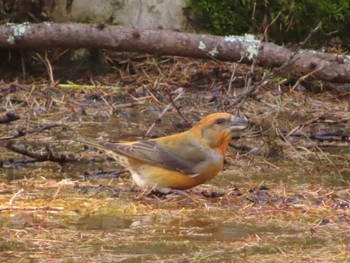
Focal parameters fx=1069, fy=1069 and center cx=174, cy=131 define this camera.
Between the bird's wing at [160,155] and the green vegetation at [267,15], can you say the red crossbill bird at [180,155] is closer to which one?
the bird's wing at [160,155]

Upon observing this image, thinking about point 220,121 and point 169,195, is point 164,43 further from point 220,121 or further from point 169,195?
point 169,195

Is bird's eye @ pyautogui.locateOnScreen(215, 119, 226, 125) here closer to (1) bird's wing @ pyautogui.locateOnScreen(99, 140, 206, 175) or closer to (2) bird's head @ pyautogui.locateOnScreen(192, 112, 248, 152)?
(2) bird's head @ pyautogui.locateOnScreen(192, 112, 248, 152)

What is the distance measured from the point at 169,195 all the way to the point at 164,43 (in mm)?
3515

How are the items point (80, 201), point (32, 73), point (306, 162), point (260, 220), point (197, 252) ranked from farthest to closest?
point (32, 73), point (306, 162), point (80, 201), point (260, 220), point (197, 252)

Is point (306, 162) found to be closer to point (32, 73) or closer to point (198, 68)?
point (198, 68)

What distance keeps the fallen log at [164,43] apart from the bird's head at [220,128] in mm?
2925

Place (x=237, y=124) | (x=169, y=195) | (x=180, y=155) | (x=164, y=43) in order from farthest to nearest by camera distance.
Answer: (x=164, y=43)
(x=237, y=124)
(x=180, y=155)
(x=169, y=195)

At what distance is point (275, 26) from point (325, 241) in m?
6.73

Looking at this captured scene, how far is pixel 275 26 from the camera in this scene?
12.2 meters

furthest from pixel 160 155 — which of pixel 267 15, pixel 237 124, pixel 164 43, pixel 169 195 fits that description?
pixel 267 15

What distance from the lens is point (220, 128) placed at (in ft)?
24.6

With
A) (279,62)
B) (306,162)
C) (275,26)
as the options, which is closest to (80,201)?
(306,162)

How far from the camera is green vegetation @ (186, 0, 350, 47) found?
12141mm

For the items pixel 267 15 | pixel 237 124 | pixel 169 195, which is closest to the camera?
pixel 169 195
